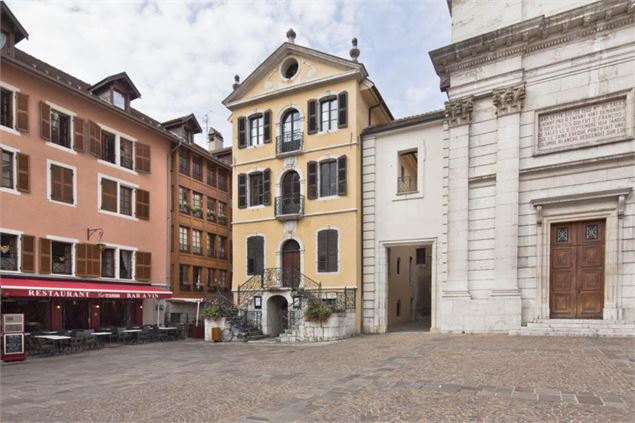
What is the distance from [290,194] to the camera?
22.1m

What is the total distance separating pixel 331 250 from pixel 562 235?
9.79 meters

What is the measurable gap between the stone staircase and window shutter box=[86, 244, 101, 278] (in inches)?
749

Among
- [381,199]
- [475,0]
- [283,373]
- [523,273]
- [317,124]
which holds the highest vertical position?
[475,0]

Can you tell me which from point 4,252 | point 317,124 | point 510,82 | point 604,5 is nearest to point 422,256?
point 317,124

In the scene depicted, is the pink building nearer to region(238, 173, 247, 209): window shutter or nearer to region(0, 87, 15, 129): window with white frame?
region(0, 87, 15, 129): window with white frame

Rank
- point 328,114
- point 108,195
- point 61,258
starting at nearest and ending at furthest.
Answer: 1. point 61,258
2. point 328,114
3. point 108,195

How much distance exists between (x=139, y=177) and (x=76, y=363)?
540 inches

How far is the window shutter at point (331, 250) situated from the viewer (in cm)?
2060

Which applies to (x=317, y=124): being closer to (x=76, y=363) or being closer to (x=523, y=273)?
(x=523, y=273)

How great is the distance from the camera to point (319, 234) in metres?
21.1

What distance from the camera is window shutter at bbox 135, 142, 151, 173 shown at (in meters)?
24.9

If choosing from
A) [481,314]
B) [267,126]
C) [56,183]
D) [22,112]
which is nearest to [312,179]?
[267,126]

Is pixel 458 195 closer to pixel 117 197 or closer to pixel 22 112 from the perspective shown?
pixel 117 197

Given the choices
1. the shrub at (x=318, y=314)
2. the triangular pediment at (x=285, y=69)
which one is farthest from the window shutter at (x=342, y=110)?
the shrub at (x=318, y=314)
